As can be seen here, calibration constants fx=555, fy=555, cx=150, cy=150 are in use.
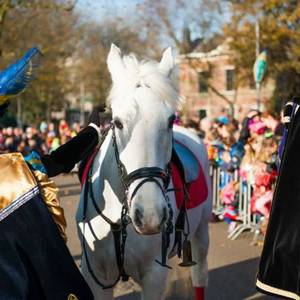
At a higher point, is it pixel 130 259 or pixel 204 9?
pixel 204 9

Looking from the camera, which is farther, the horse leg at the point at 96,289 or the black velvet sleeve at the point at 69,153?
the horse leg at the point at 96,289

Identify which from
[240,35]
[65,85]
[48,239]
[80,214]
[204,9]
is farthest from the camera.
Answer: [65,85]

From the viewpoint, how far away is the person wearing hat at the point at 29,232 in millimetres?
2551

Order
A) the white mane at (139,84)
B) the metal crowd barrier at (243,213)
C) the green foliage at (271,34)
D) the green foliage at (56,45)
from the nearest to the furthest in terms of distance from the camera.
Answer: the white mane at (139,84), the metal crowd barrier at (243,213), the green foliage at (56,45), the green foliage at (271,34)

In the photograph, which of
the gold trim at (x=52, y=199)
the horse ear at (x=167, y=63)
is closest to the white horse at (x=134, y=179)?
the horse ear at (x=167, y=63)

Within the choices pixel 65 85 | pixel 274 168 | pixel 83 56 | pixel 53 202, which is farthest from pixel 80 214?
pixel 65 85

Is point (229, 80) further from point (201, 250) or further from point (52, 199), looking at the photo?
point (52, 199)

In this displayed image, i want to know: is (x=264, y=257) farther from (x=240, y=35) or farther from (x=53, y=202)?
(x=240, y=35)

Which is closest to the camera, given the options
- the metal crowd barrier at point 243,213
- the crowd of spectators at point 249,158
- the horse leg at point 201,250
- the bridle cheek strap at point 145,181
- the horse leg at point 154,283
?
the bridle cheek strap at point 145,181

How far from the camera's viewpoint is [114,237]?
379 cm

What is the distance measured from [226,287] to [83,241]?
9.59 feet

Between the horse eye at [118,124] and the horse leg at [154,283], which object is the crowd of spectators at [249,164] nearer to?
the horse leg at [154,283]

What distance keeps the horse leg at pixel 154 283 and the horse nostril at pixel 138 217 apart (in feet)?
2.98

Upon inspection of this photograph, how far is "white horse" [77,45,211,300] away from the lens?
312 centimetres
